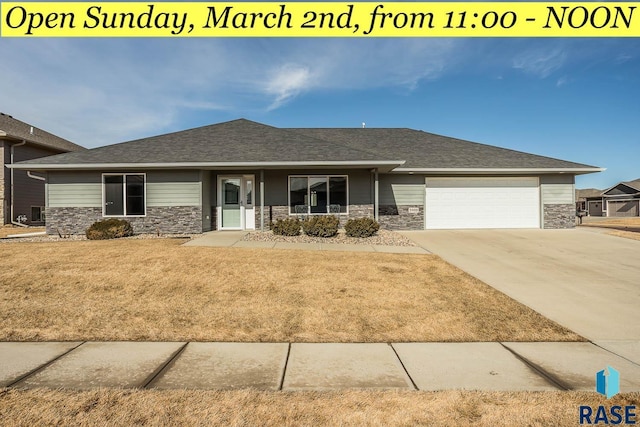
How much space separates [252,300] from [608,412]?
4784 mm

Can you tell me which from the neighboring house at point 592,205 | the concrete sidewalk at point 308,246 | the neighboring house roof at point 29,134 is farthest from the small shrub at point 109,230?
the neighboring house at point 592,205

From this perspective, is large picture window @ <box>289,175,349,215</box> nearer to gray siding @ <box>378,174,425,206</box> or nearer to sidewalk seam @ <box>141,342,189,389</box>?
gray siding @ <box>378,174,425,206</box>

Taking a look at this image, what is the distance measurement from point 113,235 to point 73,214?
10.0 feet

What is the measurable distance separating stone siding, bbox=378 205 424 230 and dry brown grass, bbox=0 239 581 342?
21.9 feet

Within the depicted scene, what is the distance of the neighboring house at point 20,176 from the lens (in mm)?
20089

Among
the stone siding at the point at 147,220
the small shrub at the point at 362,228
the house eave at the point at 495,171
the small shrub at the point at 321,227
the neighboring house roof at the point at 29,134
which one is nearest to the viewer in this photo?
the small shrub at the point at 362,228

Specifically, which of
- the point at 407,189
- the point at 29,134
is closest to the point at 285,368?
the point at 407,189

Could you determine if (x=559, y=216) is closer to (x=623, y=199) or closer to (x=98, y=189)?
(x=98, y=189)

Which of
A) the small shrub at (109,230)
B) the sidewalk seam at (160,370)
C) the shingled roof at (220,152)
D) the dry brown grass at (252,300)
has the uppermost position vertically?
the shingled roof at (220,152)

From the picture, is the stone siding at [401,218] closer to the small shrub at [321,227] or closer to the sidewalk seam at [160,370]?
the small shrub at [321,227]

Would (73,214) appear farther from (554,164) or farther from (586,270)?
(554,164)

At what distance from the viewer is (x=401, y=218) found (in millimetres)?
15852

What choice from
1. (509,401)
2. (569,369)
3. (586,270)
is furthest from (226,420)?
(586,270)

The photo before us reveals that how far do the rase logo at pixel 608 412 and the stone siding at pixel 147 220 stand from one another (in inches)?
513
